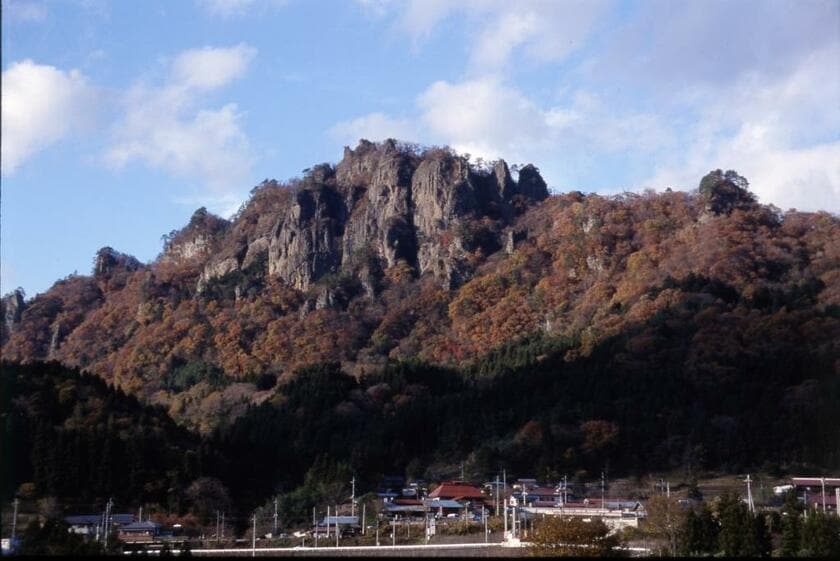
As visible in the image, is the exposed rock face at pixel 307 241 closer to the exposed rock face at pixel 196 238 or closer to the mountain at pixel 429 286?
the mountain at pixel 429 286

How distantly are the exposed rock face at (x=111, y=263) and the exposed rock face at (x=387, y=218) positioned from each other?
47.5ft

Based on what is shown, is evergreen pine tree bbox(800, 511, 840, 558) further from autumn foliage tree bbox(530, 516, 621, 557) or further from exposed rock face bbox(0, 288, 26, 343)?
exposed rock face bbox(0, 288, 26, 343)

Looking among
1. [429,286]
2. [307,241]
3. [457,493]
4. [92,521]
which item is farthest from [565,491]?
[307,241]

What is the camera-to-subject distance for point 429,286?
4555 inches

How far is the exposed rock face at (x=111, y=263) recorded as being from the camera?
141 metres

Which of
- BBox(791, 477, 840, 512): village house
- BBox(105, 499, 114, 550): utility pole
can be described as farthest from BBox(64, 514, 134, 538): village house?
BBox(791, 477, 840, 512): village house

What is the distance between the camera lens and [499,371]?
3403 inches

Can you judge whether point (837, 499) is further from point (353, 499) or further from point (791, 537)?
point (353, 499)

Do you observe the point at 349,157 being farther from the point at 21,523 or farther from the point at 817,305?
the point at 21,523

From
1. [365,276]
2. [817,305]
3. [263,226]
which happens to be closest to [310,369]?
[365,276]

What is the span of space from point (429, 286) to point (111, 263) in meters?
45.1

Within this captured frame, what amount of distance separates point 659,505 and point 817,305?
37.3 meters

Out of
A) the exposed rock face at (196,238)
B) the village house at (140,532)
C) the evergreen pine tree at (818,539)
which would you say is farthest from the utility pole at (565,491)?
the exposed rock face at (196,238)

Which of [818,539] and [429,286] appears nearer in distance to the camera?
[818,539]
